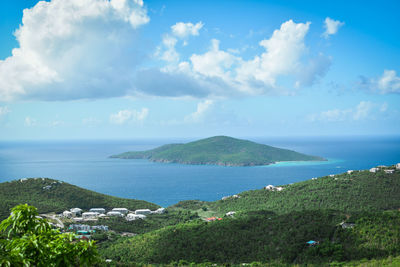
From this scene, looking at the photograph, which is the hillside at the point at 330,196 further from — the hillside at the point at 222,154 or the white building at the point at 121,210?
the hillside at the point at 222,154

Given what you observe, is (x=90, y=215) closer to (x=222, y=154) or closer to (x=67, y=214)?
(x=67, y=214)

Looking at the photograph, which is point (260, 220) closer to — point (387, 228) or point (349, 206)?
point (387, 228)

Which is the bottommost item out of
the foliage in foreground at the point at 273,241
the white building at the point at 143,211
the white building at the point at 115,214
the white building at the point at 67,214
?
the white building at the point at 143,211

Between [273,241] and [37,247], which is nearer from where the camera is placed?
[37,247]

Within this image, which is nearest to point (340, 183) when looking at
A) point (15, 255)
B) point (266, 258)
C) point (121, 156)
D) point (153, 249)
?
point (266, 258)

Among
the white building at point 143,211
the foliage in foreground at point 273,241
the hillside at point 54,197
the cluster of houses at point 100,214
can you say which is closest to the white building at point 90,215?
the cluster of houses at point 100,214

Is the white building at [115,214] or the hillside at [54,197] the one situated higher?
the hillside at [54,197]

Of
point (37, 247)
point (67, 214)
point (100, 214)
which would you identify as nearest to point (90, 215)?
point (100, 214)
